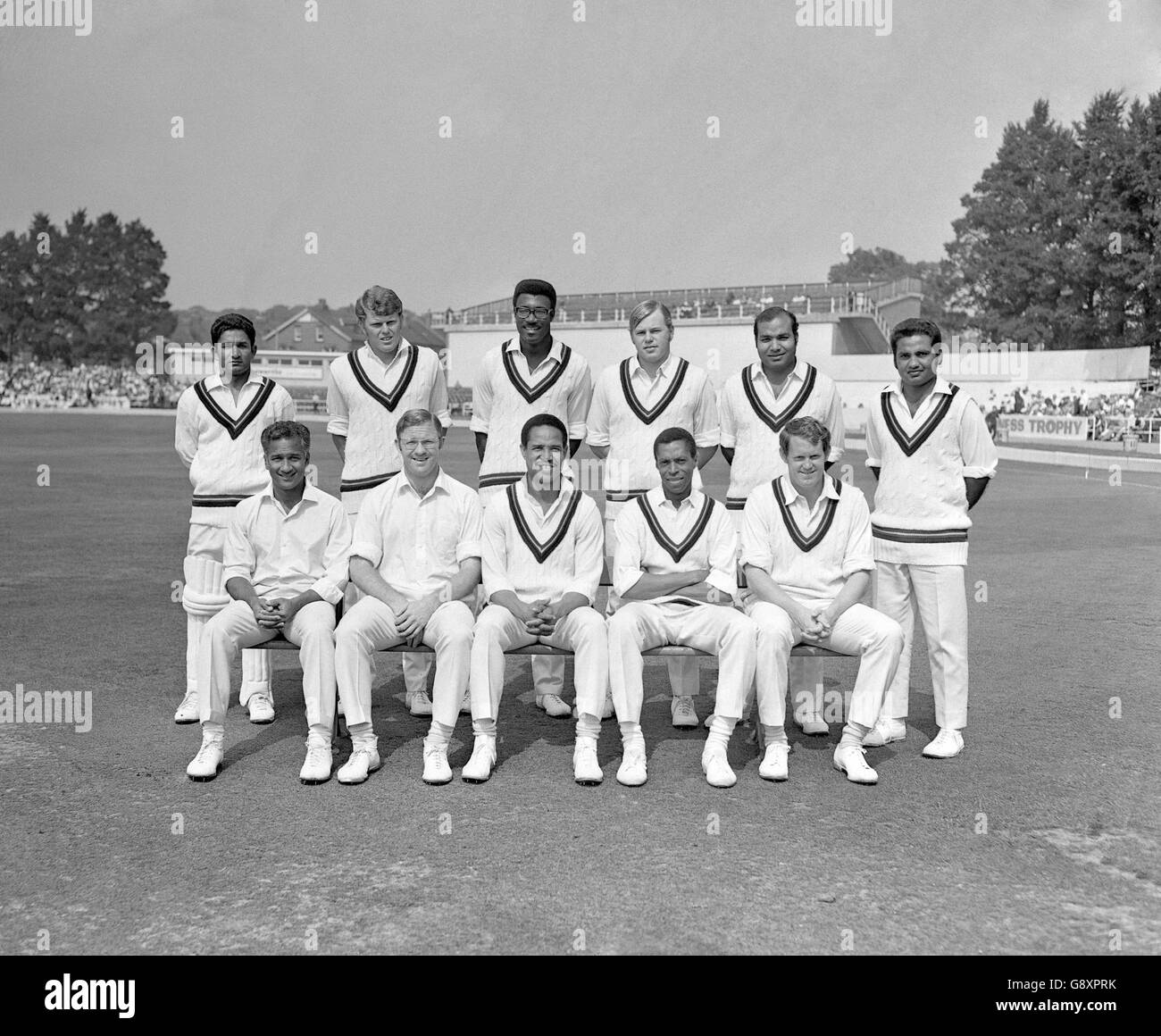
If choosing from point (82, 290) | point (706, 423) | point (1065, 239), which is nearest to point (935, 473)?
point (706, 423)

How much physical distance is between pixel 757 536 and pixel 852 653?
0.75 meters

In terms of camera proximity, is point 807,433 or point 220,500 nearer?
point 807,433

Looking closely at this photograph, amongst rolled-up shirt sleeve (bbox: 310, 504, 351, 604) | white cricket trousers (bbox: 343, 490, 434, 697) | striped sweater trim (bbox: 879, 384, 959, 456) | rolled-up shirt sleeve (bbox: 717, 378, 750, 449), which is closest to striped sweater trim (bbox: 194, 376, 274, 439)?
white cricket trousers (bbox: 343, 490, 434, 697)

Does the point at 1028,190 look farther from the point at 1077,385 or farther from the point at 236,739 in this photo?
the point at 236,739

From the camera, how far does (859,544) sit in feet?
18.8

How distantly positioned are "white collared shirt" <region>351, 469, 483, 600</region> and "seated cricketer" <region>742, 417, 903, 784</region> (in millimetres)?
1460

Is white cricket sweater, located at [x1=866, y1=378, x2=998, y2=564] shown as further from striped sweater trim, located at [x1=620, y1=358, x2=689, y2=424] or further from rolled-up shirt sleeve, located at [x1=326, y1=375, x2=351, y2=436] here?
rolled-up shirt sleeve, located at [x1=326, y1=375, x2=351, y2=436]

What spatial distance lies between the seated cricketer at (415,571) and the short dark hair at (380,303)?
0.73m

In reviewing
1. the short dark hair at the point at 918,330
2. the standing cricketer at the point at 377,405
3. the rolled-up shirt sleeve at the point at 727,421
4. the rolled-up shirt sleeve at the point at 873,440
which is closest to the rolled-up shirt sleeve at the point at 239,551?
the standing cricketer at the point at 377,405

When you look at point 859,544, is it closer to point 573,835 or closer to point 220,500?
point 573,835

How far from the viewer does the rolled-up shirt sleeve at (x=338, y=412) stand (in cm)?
650

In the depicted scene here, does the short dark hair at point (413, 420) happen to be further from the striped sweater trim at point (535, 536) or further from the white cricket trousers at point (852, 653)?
the white cricket trousers at point (852, 653)
